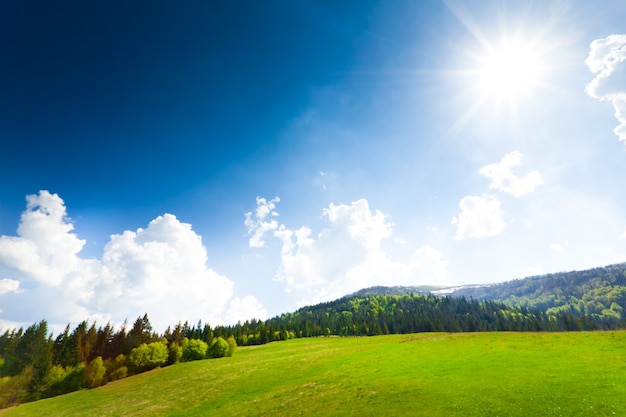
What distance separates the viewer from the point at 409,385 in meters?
32.5

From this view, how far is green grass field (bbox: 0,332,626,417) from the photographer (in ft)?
80.6

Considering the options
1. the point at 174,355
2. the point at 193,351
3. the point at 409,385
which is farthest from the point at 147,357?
the point at 409,385

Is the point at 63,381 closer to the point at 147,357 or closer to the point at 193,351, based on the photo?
the point at 147,357

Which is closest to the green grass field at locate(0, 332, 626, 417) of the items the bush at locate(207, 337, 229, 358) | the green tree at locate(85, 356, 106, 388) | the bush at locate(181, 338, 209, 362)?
the green tree at locate(85, 356, 106, 388)

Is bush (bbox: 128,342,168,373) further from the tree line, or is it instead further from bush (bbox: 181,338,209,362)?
bush (bbox: 181,338,209,362)

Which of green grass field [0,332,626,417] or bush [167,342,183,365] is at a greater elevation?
bush [167,342,183,365]

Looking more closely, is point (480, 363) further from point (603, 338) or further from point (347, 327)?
point (347, 327)

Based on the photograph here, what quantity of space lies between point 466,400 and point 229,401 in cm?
2983

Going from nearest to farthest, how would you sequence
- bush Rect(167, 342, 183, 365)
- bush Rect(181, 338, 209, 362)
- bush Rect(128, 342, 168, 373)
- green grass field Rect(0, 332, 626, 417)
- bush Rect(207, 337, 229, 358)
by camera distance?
green grass field Rect(0, 332, 626, 417), bush Rect(128, 342, 168, 373), bush Rect(167, 342, 183, 365), bush Rect(181, 338, 209, 362), bush Rect(207, 337, 229, 358)

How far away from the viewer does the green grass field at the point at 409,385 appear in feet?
80.6

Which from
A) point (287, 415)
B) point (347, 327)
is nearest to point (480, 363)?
point (287, 415)

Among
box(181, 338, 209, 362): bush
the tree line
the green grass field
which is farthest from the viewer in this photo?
box(181, 338, 209, 362): bush

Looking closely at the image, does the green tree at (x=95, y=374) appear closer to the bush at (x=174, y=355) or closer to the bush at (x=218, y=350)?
the bush at (x=174, y=355)

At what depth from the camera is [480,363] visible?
125 feet
